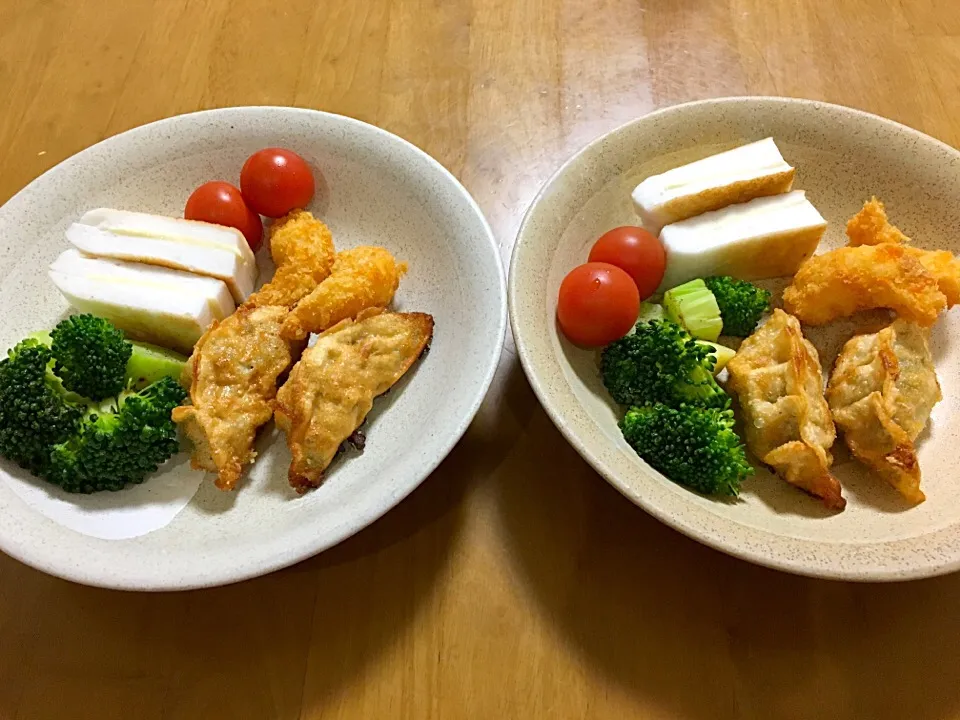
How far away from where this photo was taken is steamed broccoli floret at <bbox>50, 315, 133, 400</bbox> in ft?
5.38

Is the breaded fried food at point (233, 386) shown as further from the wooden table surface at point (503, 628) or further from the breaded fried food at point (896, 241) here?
the breaded fried food at point (896, 241)

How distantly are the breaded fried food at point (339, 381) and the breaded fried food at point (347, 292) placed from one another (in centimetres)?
6

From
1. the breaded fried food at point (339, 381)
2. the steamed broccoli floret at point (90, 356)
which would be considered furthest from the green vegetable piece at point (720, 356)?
the steamed broccoli floret at point (90, 356)

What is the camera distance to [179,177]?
2.11 meters

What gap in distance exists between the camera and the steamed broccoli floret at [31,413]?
5.20 feet

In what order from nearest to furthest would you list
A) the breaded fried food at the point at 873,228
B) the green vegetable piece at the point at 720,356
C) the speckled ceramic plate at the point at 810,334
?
the speckled ceramic plate at the point at 810,334
the green vegetable piece at the point at 720,356
the breaded fried food at the point at 873,228

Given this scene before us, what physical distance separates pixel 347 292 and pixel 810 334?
126 centimetres

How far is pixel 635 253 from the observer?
6.06 feet

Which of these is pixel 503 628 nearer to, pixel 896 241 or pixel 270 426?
pixel 270 426

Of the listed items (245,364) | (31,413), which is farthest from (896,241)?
(31,413)

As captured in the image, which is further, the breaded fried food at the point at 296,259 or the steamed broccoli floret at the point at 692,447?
the breaded fried food at the point at 296,259

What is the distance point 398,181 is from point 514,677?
52.2 inches

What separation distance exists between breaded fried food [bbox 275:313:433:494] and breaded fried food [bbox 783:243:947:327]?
1011 millimetres

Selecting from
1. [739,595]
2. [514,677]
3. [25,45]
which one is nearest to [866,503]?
[739,595]
